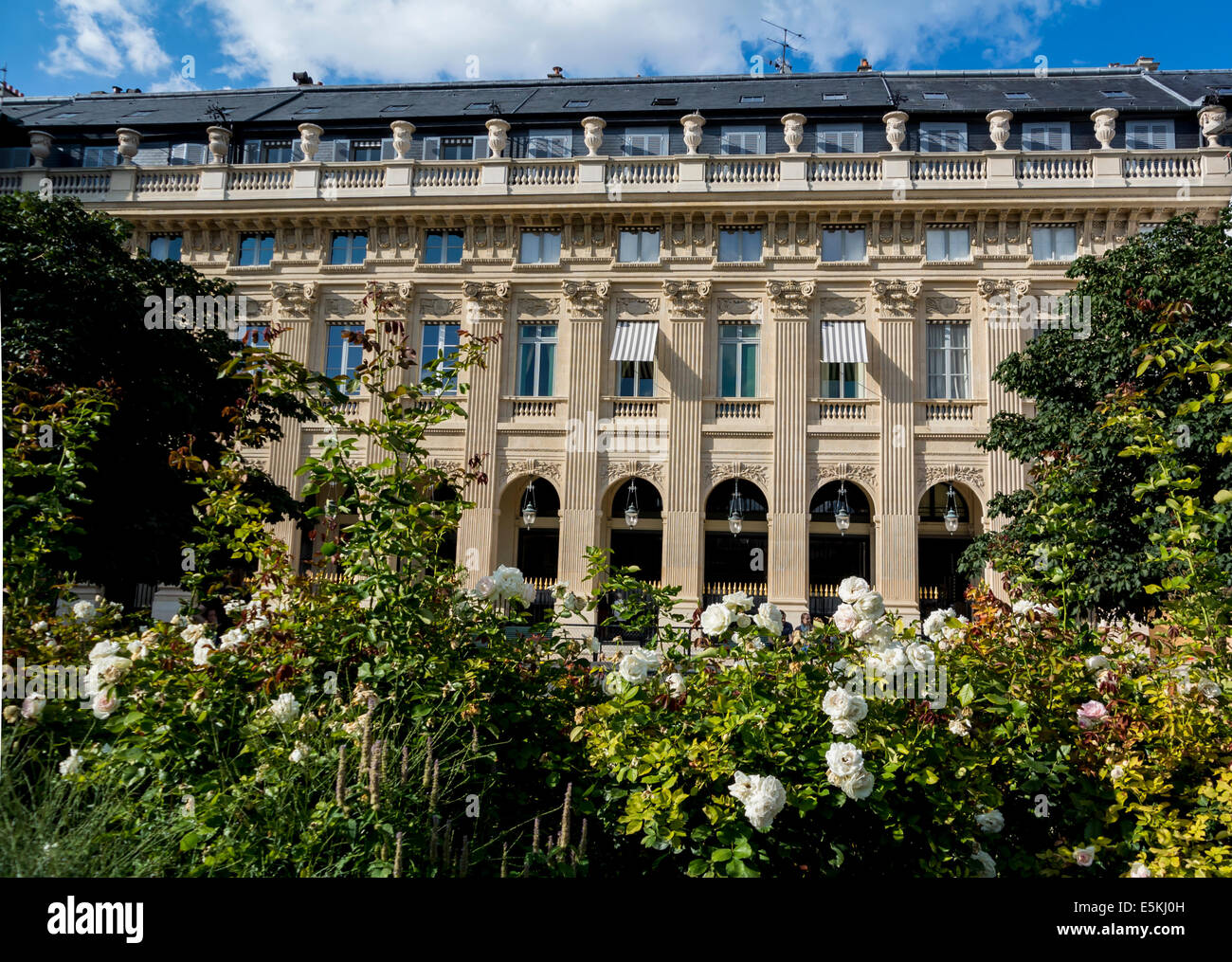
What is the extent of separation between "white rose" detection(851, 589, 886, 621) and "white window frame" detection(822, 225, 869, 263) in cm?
2225

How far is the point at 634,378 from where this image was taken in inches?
971

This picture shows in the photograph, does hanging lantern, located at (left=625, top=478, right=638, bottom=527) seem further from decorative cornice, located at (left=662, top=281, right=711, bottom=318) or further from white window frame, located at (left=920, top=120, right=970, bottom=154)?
white window frame, located at (left=920, top=120, right=970, bottom=154)

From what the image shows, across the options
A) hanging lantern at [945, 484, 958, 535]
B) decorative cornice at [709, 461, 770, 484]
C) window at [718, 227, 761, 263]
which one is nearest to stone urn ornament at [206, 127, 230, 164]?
window at [718, 227, 761, 263]

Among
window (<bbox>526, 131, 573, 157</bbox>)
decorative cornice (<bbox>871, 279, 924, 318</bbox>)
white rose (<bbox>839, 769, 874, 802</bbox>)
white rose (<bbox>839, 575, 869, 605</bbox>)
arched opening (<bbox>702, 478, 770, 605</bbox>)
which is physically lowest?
white rose (<bbox>839, 769, 874, 802</bbox>)

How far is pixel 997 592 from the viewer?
2152 cm

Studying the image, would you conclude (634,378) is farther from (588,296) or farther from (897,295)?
(897,295)

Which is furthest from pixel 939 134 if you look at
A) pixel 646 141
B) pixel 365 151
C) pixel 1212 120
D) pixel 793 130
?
pixel 365 151

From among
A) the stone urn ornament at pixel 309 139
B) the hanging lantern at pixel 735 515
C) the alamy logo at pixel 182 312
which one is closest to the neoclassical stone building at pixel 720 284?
the stone urn ornament at pixel 309 139

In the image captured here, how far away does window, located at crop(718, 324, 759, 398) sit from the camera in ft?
80.0

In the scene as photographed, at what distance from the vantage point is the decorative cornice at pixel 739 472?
77.7 feet

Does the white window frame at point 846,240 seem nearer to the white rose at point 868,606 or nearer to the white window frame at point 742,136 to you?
the white window frame at point 742,136

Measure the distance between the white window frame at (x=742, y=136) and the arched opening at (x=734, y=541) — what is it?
35.1 feet
